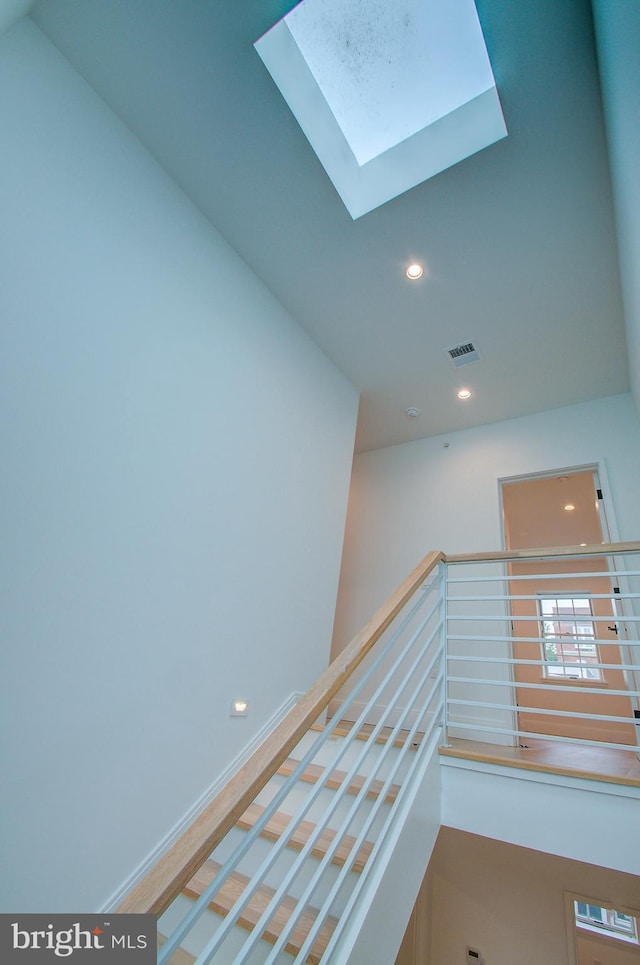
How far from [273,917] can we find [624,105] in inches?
118

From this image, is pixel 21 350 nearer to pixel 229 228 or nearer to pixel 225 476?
pixel 225 476

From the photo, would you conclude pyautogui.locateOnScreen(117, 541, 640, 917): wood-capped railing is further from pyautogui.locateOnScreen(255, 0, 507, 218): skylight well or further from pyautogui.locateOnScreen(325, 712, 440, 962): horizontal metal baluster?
pyautogui.locateOnScreen(255, 0, 507, 218): skylight well

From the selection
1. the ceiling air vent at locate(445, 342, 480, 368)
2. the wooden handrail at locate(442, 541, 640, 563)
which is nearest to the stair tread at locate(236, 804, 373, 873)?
the wooden handrail at locate(442, 541, 640, 563)

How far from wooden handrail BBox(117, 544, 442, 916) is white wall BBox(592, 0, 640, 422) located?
1915mm

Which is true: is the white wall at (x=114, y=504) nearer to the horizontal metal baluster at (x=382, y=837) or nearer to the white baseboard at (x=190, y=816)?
the white baseboard at (x=190, y=816)

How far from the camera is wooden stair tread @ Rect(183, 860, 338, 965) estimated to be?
1.35 metres

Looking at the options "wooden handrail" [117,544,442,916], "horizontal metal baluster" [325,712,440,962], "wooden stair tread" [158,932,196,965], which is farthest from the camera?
"wooden stair tread" [158,932,196,965]

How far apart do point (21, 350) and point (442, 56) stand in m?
2.41

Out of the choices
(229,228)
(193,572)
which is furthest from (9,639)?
(229,228)

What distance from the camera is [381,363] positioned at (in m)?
3.74

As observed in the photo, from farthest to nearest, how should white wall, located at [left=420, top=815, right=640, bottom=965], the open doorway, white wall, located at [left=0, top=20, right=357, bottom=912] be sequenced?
the open doorway
white wall, located at [left=420, top=815, right=640, bottom=965]
white wall, located at [left=0, top=20, right=357, bottom=912]

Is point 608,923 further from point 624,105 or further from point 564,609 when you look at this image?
point 624,105

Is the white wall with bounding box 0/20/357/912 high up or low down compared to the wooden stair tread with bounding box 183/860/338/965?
up

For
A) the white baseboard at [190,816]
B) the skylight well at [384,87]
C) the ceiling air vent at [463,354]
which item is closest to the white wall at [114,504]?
the white baseboard at [190,816]
